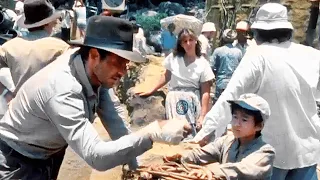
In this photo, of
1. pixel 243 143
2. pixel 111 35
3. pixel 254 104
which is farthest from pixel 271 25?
pixel 111 35

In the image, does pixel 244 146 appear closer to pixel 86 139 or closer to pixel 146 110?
pixel 86 139

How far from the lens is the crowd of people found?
2.99m

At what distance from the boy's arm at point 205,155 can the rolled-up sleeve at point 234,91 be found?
0.23 m

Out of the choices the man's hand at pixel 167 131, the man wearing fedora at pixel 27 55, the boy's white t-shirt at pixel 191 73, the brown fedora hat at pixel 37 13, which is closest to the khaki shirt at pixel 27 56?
the man wearing fedora at pixel 27 55

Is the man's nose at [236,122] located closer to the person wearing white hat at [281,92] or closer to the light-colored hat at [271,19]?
the person wearing white hat at [281,92]

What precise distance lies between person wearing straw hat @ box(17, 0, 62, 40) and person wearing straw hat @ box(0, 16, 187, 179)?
1.56 metres

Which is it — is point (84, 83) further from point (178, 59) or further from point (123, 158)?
point (178, 59)

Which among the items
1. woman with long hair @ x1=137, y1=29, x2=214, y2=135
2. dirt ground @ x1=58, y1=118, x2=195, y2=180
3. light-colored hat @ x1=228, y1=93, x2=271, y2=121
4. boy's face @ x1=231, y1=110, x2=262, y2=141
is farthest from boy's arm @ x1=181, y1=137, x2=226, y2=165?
woman with long hair @ x1=137, y1=29, x2=214, y2=135

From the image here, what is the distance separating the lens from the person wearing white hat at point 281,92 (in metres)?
4.23

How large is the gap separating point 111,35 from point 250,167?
3.52 feet

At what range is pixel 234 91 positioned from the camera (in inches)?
166

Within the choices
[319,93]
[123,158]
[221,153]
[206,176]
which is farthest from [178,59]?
[123,158]

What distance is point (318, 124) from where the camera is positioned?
173 inches

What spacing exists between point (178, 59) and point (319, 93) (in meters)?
2.12
